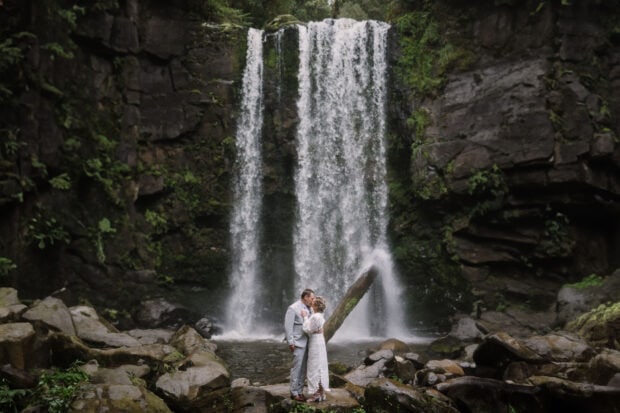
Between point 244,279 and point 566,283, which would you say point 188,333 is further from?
point 566,283

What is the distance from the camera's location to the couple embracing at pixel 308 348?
23.4ft

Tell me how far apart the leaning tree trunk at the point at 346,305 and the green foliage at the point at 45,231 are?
7.74 m

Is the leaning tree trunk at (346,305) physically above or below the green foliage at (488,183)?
below

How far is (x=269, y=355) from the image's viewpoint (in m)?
13.1

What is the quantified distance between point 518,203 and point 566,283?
3034mm

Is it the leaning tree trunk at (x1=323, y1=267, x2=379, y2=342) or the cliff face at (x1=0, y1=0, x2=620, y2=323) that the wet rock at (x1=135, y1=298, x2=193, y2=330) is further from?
the leaning tree trunk at (x1=323, y1=267, x2=379, y2=342)

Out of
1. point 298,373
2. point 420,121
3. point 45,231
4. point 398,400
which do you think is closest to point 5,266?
point 45,231

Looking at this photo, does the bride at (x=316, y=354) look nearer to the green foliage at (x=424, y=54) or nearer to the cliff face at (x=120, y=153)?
the cliff face at (x=120, y=153)

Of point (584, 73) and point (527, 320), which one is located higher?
point (584, 73)

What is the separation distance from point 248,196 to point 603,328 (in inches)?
492

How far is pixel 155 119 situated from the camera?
1889 centimetres

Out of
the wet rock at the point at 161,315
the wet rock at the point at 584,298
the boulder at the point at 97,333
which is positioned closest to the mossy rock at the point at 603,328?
the wet rock at the point at 584,298

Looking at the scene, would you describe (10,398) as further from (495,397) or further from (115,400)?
(495,397)

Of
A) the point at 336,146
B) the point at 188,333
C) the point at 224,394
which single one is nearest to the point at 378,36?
the point at 336,146
